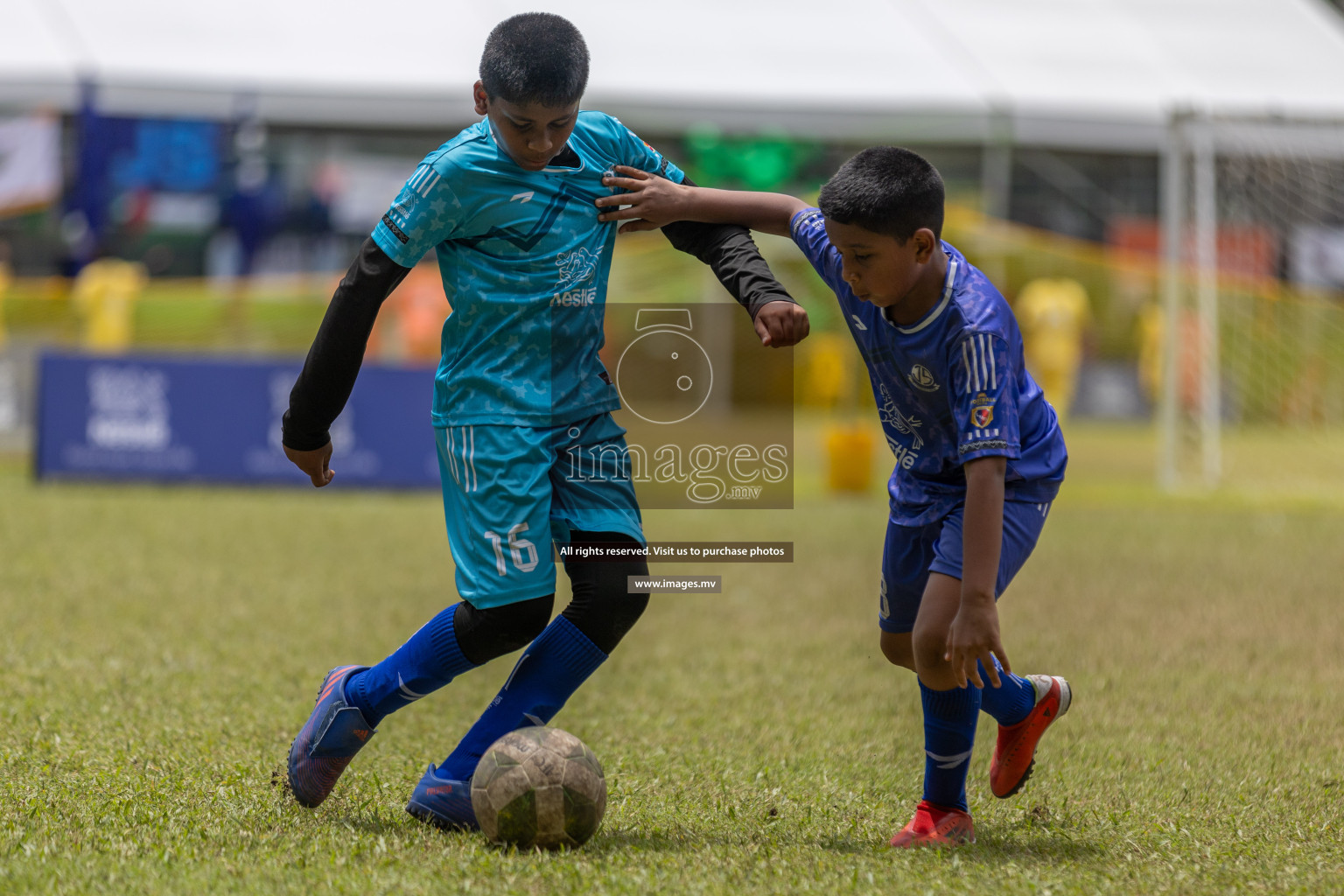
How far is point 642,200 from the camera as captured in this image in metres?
3.38

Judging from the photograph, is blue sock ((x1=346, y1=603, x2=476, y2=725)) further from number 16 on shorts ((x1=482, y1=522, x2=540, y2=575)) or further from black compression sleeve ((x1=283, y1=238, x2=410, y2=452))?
black compression sleeve ((x1=283, y1=238, x2=410, y2=452))

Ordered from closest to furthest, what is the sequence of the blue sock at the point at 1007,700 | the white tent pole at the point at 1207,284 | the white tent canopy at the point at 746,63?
the blue sock at the point at 1007,700, the white tent pole at the point at 1207,284, the white tent canopy at the point at 746,63

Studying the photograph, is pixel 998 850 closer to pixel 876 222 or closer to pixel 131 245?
pixel 876 222

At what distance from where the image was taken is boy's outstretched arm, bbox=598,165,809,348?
3.25 metres

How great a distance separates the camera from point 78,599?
6.68m

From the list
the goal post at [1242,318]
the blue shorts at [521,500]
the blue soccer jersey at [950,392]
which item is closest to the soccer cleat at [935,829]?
the blue soccer jersey at [950,392]

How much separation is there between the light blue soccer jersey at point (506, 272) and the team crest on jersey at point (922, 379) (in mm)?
752

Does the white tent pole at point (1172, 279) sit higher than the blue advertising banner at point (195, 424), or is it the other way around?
the white tent pole at point (1172, 279)

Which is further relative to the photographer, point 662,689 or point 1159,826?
point 662,689

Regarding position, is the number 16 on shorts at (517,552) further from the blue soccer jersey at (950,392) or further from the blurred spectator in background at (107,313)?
the blurred spectator in background at (107,313)

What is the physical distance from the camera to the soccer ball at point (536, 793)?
3061mm

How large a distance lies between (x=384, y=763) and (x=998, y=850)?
5.86 ft

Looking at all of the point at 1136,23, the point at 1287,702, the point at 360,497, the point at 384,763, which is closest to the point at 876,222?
the point at 384,763

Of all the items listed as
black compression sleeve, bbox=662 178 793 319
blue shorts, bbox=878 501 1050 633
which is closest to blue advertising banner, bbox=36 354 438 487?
black compression sleeve, bbox=662 178 793 319
